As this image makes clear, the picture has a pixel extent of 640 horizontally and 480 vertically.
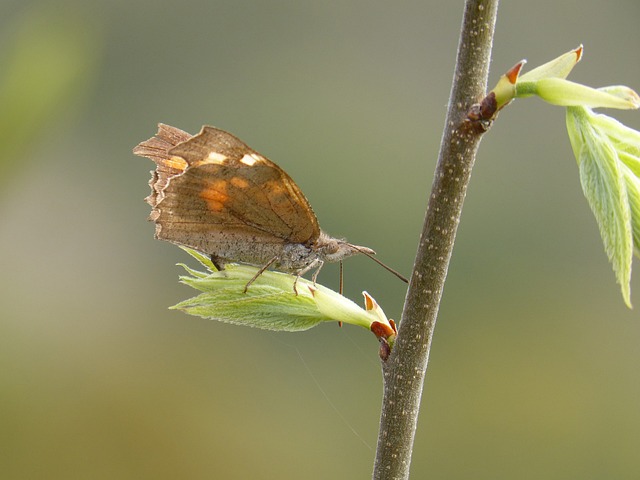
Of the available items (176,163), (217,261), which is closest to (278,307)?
(217,261)

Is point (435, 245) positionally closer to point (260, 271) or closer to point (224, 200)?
point (260, 271)

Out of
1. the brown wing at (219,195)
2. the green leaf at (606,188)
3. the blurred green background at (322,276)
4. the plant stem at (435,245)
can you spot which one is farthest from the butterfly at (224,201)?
the blurred green background at (322,276)

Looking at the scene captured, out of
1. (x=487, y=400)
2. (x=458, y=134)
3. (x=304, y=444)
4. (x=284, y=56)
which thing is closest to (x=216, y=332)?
(x=304, y=444)

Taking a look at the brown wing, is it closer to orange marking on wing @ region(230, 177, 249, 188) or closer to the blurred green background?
orange marking on wing @ region(230, 177, 249, 188)

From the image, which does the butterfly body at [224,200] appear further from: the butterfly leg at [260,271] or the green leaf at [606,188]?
the green leaf at [606,188]

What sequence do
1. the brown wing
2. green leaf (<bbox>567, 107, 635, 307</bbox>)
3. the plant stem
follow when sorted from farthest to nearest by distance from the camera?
the brown wing
the plant stem
green leaf (<bbox>567, 107, 635, 307</bbox>)

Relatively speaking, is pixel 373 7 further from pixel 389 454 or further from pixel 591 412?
pixel 389 454

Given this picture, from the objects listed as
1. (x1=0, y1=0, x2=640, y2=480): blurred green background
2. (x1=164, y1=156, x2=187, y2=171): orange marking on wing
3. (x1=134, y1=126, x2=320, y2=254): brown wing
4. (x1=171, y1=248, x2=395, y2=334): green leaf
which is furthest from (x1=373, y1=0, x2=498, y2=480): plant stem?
(x1=0, y1=0, x2=640, y2=480): blurred green background
